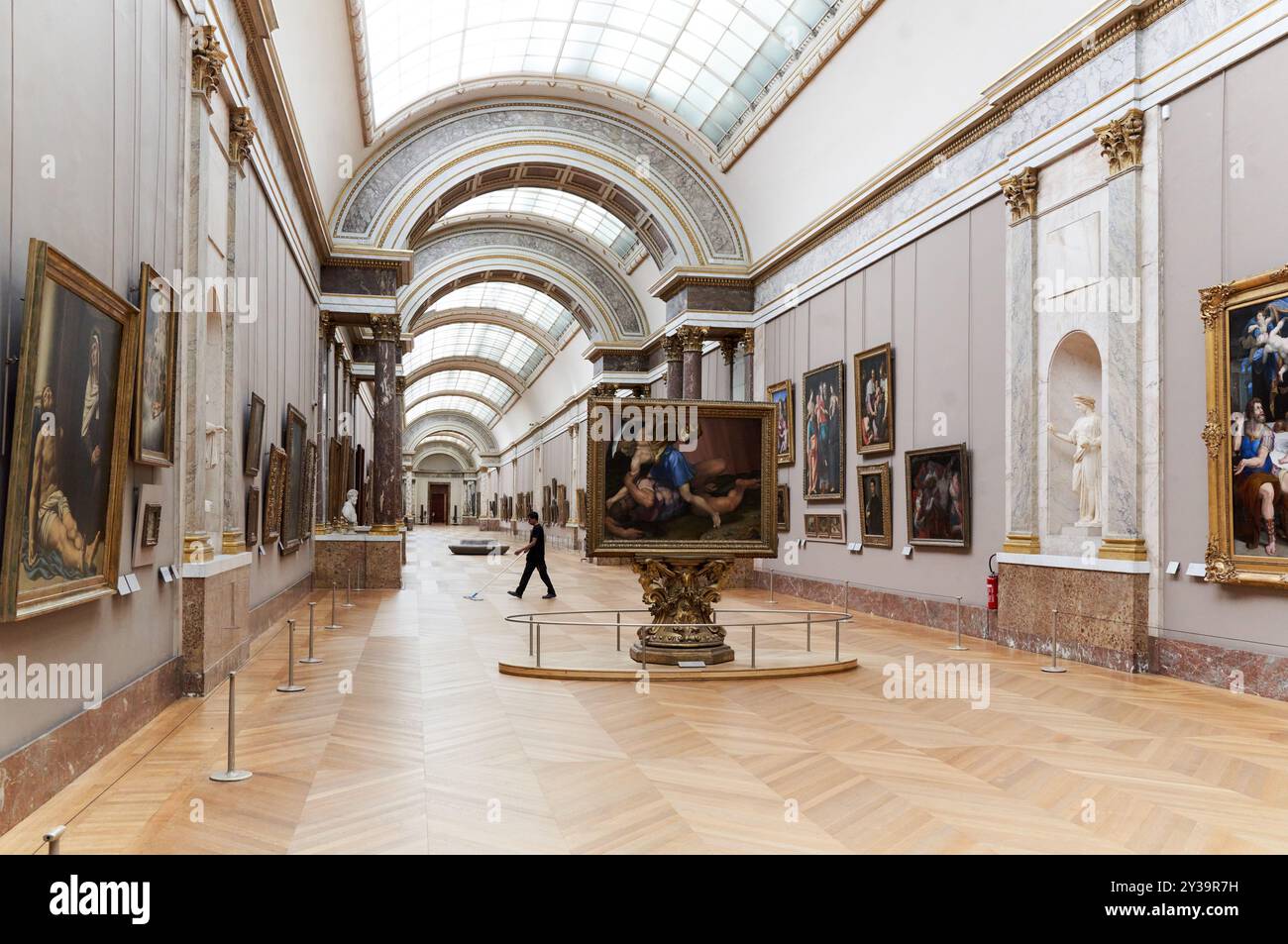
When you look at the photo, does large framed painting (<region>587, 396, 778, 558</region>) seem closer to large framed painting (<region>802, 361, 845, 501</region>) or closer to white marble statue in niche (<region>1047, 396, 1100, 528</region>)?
white marble statue in niche (<region>1047, 396, 1100, 528</region>)

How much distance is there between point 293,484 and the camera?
16.0 m

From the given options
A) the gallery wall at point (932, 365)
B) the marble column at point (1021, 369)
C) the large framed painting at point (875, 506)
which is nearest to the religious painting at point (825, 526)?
the gallery wall at point (932, 365)

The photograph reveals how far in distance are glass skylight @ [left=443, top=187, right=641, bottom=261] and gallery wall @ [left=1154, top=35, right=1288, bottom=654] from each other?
21402 millimetres

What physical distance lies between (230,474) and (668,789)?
7.06 meters

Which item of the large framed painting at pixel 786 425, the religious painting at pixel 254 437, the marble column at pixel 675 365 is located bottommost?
the religious painting at pixel 254 437

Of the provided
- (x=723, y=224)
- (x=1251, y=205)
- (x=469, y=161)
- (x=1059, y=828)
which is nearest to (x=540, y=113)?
(x=469, y=161)

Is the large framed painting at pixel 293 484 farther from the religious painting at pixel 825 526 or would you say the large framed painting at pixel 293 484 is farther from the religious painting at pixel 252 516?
the religious painting at pixel 825 526

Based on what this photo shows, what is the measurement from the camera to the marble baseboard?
5.09 m

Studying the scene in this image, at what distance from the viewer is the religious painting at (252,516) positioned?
12133mm

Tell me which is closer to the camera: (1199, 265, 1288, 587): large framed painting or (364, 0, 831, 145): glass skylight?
(1199, 265, 1288, 587): large framed painting

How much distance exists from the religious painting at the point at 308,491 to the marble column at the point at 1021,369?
12.0 m

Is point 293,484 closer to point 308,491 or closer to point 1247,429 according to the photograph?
point 308,491

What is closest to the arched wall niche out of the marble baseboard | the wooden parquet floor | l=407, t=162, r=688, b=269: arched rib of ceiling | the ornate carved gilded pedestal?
the wooden parquet floor

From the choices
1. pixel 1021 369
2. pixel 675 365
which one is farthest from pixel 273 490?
pixel 675 365
